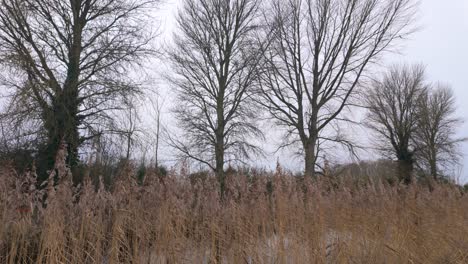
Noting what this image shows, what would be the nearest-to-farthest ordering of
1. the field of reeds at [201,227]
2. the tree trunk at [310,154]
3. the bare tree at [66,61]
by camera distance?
the field of reeds at [201,227] → the bare tree at [66,61] → the tree trunk at [310,154]

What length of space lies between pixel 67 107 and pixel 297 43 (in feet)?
44.3

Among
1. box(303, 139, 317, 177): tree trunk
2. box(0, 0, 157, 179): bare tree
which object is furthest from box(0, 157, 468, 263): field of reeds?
box(303, 139, 317, 177): tree trunk

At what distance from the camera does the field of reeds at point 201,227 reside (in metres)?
3.11

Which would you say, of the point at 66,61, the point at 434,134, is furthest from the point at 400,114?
the point at 66,61

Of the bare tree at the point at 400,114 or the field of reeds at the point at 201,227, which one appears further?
the bare tree at the point at 400,114

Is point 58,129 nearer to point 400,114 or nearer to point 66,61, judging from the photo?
point 66,61

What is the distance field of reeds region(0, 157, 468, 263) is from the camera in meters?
3.11

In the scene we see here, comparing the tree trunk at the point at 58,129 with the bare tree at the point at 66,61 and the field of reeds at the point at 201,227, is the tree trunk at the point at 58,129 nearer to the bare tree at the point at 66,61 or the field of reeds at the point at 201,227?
the bare tree at the point at 66,61

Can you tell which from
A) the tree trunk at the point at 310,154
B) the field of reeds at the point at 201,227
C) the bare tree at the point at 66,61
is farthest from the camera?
the tree trunk at the point at 310,154

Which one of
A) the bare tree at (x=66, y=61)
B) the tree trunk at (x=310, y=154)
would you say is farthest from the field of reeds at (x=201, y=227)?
the tree trunk at (x=310, y=154)

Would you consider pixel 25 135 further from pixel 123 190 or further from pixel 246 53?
pixel 246 53

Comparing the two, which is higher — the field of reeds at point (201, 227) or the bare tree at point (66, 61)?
the bare tree at point (66, 61)

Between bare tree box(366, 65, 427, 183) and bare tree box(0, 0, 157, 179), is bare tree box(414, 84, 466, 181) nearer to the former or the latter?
bare tree box(366, 65, 427, 183)

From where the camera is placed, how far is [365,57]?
66.8 ft
